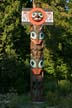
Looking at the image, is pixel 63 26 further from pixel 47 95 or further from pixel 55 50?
pixel 47 95

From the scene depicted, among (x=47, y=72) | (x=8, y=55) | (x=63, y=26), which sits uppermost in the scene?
(x=63, y=26)

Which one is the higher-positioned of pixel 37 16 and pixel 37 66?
pixel 37 16

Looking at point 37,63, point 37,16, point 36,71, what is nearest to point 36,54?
point 37,63

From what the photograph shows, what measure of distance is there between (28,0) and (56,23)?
3.95 metres

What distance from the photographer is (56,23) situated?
19.6m

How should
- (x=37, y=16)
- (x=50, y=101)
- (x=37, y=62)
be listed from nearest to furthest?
(x=50, y=101)
(x=37, y=62)
(x=37, y=16)

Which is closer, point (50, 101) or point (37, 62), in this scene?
point (50, 101)

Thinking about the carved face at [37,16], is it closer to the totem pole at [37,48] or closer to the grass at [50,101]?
the totem pole at [37,48]

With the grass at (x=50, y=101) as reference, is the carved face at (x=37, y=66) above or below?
above

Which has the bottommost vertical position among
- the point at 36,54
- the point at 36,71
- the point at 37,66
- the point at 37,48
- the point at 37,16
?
the point at 36,71

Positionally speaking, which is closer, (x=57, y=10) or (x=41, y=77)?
(x=41, y=77)

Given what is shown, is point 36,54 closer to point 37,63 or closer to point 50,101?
point 37,63

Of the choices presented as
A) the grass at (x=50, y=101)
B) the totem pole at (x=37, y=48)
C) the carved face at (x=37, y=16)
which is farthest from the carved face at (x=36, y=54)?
the grass at (x=50, y=101)

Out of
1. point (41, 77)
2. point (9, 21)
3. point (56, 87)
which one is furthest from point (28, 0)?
point (41, 77)
